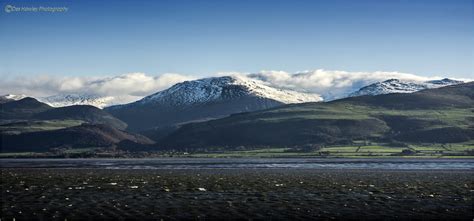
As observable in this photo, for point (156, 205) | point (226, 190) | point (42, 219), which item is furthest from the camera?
point (226, 190)

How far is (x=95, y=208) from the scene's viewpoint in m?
63.4

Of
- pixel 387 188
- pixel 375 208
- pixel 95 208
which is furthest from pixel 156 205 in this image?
pixel 387 188

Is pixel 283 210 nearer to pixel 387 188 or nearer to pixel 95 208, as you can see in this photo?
pixel 95 208

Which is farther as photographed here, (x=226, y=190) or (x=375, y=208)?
(x=226, y=190)

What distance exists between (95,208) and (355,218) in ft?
86.8

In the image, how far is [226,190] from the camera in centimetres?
8438

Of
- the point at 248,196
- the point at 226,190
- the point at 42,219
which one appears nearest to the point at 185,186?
the point at 226,190

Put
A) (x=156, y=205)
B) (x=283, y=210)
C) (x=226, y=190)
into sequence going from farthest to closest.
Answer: (x=226, y=190), (x=156, y=205), (x=283, y=210)

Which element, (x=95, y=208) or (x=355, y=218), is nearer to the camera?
(x=355, y=218)

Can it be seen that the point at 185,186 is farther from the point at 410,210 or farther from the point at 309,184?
the point at 410,210

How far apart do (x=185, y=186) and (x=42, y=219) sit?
1523 inches

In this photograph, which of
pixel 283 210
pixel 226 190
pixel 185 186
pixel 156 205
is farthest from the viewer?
pixel 185 186

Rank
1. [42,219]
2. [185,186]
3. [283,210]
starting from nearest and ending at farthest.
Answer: [42,219] < [283,210] < [185,186]

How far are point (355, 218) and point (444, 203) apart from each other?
16.1 meters
